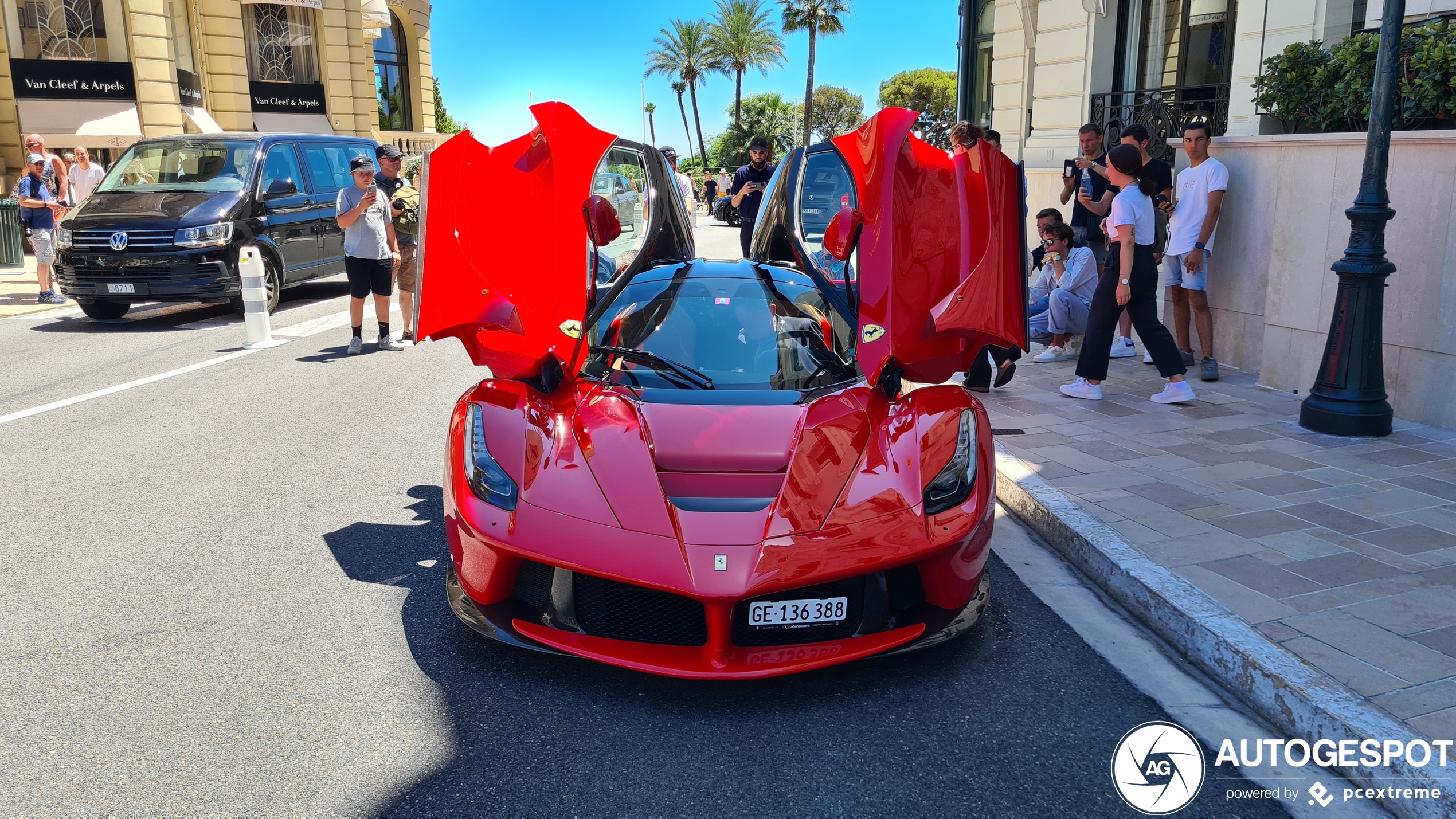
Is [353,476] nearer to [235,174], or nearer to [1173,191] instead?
[1173,191]

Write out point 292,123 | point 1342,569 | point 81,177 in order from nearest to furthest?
point 1342,569 → point 81,177 → point 292,123

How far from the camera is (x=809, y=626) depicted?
3.08 meters

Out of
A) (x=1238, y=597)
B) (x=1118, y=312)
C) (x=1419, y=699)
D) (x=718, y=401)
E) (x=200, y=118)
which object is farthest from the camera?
(x=200, y=118)

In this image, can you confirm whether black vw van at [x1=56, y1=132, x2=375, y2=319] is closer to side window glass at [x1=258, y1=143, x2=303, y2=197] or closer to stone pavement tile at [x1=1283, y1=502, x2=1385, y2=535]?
side window glass at [x1=258, y1=143, x2=303, y2=197]

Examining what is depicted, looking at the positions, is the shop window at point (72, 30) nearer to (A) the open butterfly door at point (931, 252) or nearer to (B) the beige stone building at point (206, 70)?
(B) the beige stone building at point (206, 70)

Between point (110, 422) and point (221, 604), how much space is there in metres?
3.81

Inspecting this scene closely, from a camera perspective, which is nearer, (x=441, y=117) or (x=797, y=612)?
(x=797, y=612)

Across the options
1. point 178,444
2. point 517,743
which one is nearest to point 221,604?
point 517,743

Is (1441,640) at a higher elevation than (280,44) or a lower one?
lower

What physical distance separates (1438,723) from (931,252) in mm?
2529

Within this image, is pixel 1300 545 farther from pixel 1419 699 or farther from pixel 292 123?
pixel 292 123

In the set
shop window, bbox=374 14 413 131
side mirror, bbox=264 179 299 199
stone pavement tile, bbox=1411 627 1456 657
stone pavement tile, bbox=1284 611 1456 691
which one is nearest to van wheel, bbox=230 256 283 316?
side mirror, bbox=264 179 299 199

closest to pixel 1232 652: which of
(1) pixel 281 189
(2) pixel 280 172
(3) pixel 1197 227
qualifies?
(3) pixel 1197 227

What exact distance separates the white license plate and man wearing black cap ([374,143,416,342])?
7.54 m
